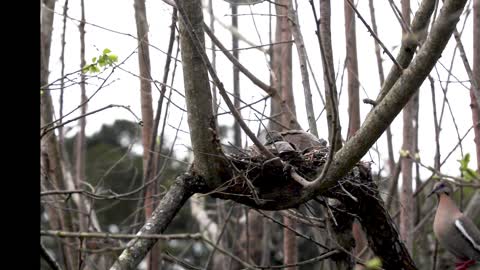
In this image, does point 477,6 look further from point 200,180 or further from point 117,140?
point 117,140

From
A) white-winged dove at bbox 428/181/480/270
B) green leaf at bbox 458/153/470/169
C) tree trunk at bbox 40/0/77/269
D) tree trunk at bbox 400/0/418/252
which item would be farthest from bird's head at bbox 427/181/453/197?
green leaf at bbox 458/153/470/169

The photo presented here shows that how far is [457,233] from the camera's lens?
247 inches

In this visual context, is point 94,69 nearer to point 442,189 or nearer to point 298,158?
point 298,158

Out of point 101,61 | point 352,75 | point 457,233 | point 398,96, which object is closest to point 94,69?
point 101,61

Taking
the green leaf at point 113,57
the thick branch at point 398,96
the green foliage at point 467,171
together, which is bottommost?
the green foliage at point 467,171

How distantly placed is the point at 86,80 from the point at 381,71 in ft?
9.84

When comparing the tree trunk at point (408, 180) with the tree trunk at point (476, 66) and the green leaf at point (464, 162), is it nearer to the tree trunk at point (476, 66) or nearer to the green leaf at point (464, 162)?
the tree trunk at point (476, 66)

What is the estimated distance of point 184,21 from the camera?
3.20 metres

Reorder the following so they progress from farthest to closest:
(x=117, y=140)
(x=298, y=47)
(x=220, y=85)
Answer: (x=117, y=140) → (x=298, y=47) → (x=220, y=85)

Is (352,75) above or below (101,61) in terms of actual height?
above

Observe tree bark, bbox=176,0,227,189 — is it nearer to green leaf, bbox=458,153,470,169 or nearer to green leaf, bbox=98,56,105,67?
green leaf, bbox=98,56,105,67

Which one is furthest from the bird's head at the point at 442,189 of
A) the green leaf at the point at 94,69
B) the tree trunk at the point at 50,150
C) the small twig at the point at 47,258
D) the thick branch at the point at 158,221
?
the small twig at the point at 47,258

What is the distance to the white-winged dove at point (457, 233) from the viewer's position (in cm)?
629
